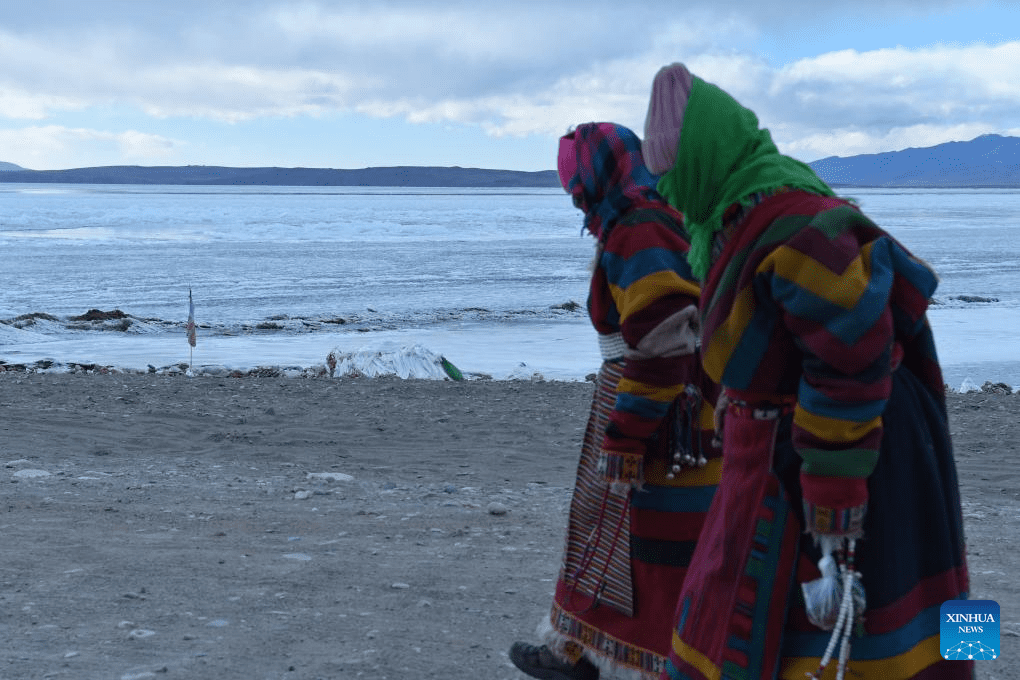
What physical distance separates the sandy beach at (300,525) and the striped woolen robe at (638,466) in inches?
32.2

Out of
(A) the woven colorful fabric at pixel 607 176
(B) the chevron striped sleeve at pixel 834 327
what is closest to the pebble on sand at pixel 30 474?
(A) the woven colorful fabric at pixel 607 176

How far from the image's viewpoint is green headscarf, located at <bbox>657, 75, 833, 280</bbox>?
235 centimetres

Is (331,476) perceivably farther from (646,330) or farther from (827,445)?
(827,445)

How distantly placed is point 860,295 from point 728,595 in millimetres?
634

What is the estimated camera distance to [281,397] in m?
9.77

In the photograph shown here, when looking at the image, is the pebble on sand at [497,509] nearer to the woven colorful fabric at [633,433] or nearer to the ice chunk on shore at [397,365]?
the woven colorful fabric at [633,433]

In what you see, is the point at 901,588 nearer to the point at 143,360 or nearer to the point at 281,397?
the point at 281,397

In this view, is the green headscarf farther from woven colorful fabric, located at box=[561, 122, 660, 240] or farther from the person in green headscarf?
woven colorful fabric, located at box=[561, 122, 660, 240]

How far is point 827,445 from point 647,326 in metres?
0.88

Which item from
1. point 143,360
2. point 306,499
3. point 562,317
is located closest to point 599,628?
point 306,499

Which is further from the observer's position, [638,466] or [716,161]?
[638,466]

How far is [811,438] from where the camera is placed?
2.13 m

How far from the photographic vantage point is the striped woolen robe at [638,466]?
2973mm

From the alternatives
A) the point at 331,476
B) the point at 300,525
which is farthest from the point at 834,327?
the point at 331,476
